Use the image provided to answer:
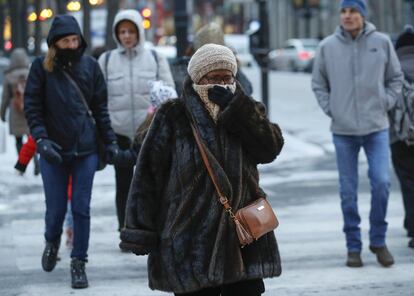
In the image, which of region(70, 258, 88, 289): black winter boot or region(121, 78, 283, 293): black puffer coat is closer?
region(121, 78, 283, 293): black puffer coat

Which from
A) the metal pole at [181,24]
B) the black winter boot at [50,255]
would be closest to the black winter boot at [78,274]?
the black winter boot at [50,255]

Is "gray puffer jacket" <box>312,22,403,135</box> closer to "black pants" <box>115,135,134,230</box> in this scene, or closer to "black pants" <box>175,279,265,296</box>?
"black pants" <box>115,135,134,230</box>

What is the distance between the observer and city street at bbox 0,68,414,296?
7.92 meters

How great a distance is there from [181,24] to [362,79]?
7.90m

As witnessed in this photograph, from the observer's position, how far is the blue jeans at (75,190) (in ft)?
25.8

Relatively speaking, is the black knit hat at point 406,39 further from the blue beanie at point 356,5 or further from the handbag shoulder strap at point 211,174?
the handbag shoulder strap at point 211,174

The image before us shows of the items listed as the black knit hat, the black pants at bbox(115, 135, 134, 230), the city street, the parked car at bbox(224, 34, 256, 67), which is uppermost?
the black knit hat

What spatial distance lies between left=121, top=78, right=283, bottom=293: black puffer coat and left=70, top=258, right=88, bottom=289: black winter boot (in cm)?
262

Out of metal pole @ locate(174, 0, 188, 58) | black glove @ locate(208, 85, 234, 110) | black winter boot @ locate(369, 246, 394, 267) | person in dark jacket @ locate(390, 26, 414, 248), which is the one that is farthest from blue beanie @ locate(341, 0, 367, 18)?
metal pole @ locate(174, 0, 188, 58)

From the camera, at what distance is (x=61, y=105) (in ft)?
25.7

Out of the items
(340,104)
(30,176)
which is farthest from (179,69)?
(30,176)

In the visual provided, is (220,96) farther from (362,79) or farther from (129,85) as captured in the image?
(129,85)

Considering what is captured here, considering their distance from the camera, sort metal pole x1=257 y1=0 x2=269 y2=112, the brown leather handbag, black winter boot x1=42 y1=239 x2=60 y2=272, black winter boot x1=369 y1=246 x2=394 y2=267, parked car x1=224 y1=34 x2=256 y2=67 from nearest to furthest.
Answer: the brown leather handbag
black winter boot x1=42 y1=239 x2=60 y2=272
black winter boot x1=369 y1=246 x2=394 y2=267
metal pole x1=257 y1=0 x2=269 y2=112
parked car x1=224 y1=34 x2=256 y2=67

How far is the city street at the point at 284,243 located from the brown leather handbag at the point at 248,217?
2.50 meters
